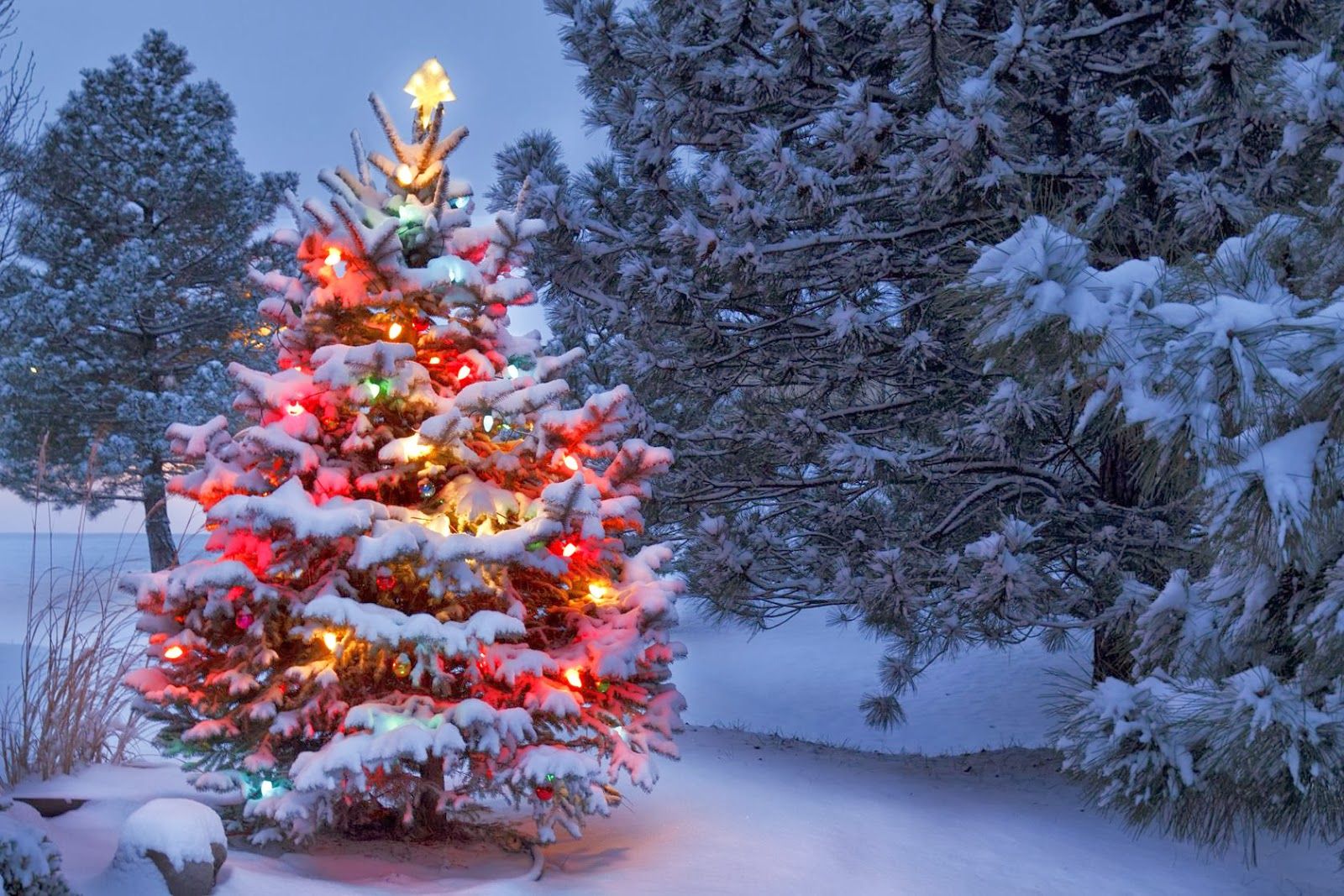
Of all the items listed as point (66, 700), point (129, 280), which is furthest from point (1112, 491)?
point (129, 280)

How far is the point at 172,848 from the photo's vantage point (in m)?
2.94

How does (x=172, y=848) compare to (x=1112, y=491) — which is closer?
(x=172, y=848)

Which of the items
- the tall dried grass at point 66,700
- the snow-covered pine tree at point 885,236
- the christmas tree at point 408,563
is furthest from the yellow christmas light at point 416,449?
the snow-covered pine tree at point 885,236

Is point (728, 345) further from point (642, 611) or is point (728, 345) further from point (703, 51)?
point (642, 611)

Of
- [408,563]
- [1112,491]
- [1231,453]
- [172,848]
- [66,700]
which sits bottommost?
[172,848]

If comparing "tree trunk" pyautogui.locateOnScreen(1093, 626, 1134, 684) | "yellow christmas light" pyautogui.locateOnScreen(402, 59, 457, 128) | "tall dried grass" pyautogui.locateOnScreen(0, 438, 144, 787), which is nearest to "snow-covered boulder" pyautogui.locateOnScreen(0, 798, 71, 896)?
"tall dried grass" pyautogui.locateOnScreen(0, 438, 144, 787)

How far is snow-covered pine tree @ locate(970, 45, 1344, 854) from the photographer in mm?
2018

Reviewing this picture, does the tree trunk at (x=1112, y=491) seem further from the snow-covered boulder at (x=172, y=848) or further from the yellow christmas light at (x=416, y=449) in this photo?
the snow-covered boulder at (x=172, y=848)

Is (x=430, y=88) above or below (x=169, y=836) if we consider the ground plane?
above

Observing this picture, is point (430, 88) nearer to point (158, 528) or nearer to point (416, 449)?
point (416, 449)

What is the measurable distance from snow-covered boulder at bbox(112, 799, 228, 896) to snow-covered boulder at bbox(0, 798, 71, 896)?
32cm

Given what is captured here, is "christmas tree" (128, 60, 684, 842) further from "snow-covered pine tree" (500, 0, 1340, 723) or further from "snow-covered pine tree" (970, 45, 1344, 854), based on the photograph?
"snow-covered pine tree" (970, 45, 1344, 854)

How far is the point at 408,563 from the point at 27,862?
1602 millimetres

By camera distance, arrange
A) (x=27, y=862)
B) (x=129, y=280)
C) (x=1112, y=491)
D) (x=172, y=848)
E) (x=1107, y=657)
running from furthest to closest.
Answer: (x=129, y=280)
(x=1112, y=491)
(x=1107, y=657)
(x=172, y=848)
(x=27, y=862)
